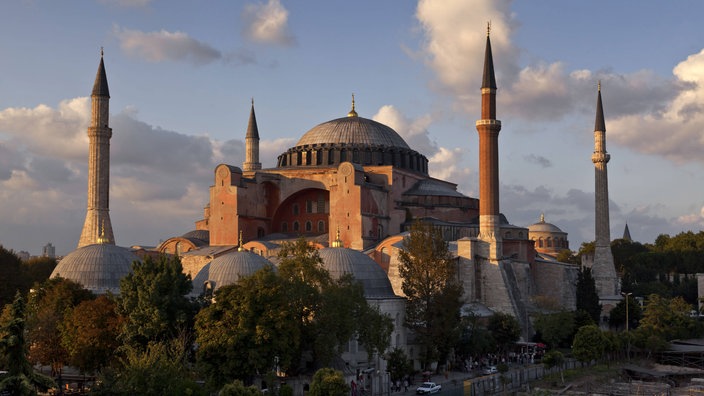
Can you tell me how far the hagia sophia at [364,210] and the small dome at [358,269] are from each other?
6.79 feet

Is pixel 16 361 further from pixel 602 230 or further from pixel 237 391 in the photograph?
pixel 602 230

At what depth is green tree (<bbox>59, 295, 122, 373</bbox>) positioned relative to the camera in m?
22.7

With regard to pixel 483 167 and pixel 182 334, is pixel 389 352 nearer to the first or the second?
pixel 182 334

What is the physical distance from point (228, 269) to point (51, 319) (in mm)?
5595

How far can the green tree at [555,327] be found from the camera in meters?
33.4

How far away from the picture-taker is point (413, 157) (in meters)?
45.6

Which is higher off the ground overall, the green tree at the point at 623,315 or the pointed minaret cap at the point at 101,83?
the pointed minaret cap at the point at 101,83

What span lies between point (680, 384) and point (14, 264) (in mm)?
24875

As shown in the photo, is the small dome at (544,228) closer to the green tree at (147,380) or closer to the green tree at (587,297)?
the green tree at (587,297)

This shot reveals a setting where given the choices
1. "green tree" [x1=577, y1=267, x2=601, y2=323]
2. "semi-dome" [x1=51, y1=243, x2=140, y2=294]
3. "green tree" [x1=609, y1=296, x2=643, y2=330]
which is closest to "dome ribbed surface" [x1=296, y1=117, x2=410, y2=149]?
"green tree" [x1=577, y1=267, x2=601, y2=323]

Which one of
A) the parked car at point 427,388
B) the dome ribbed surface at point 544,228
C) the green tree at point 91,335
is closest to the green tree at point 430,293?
the parked car at point 427,388

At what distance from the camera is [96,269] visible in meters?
28.1

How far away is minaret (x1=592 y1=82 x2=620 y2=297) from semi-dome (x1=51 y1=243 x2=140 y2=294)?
27.0m

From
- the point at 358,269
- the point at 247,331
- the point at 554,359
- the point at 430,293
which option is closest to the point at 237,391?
the point at 247,331
